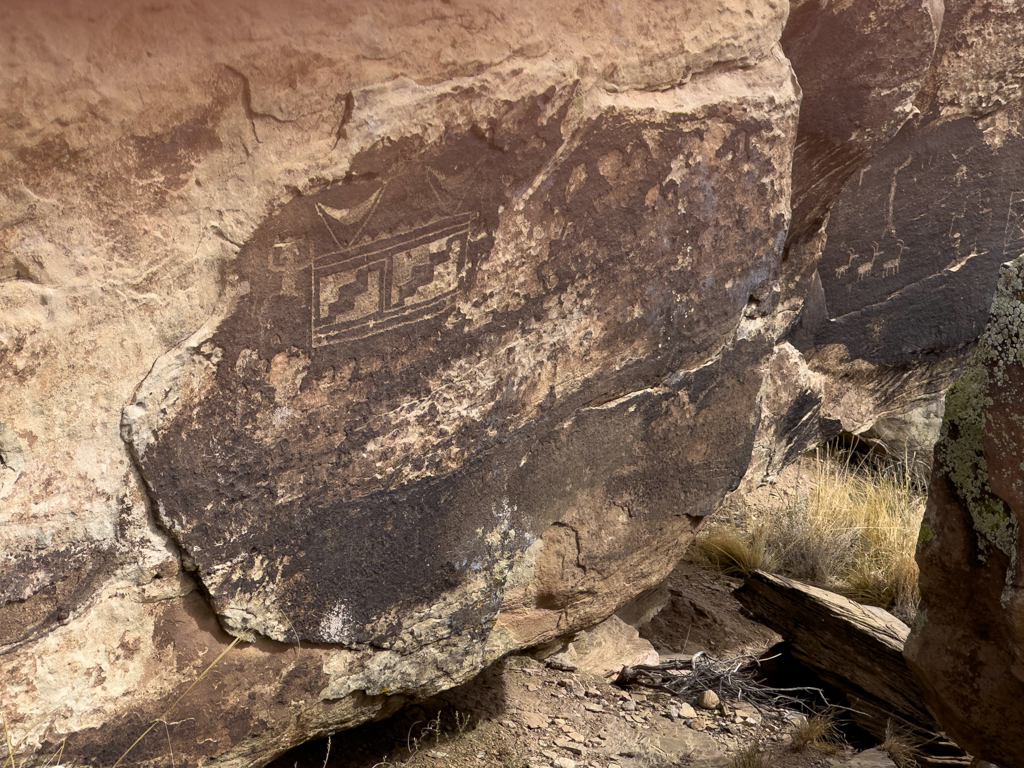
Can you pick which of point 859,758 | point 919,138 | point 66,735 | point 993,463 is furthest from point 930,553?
point 66,735

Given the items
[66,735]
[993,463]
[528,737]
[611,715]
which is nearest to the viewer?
[66,735]

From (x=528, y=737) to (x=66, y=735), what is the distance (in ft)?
4.34

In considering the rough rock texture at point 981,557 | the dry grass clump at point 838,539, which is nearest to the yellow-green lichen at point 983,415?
the rough rock texture at point 981,557

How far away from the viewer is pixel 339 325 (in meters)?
1.64

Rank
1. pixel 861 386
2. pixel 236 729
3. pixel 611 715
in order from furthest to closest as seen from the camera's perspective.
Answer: pixel 861 386, pixel 611 715, pixel 236 729

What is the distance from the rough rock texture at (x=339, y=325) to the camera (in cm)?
141

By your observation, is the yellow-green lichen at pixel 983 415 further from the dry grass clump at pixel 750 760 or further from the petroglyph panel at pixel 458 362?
the dry grass clump at pixel 750 760

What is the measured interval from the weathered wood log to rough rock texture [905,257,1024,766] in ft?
1.84

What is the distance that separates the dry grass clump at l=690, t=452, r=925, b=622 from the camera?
349 cm

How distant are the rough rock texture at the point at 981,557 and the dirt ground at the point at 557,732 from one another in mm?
598

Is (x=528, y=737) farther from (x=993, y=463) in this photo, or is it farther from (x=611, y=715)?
(x=993, y=463)

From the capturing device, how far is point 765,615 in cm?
324

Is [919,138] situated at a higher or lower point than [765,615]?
higher

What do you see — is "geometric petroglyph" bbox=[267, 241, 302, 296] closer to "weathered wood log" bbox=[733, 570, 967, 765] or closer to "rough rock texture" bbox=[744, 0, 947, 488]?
"rough rock texture" bbox=[744, 0, 947, 488]
